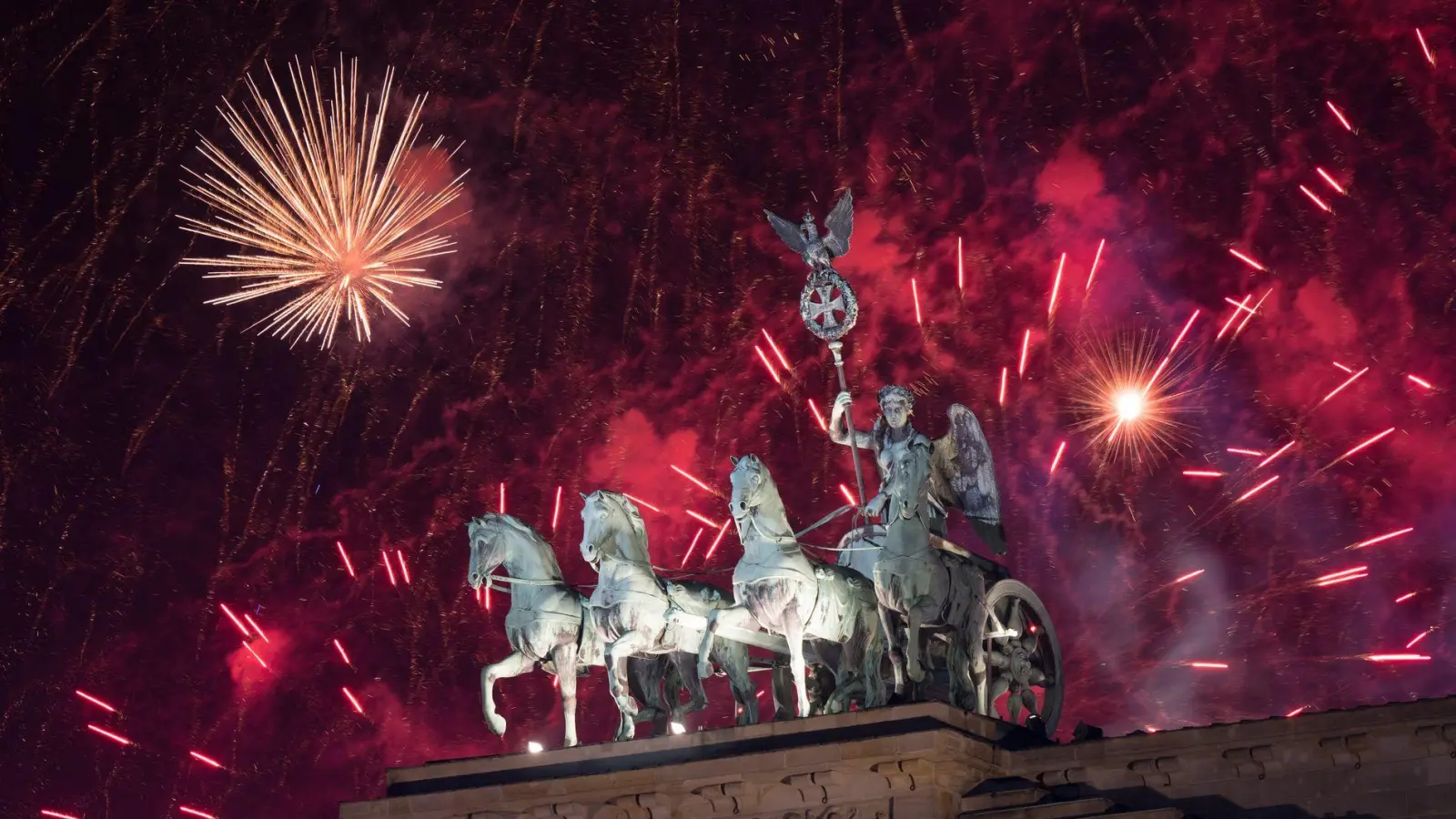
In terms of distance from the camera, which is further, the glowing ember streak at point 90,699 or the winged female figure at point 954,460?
the glowing ember streak at point 90,699

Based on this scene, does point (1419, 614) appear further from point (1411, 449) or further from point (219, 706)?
point (219, 706)

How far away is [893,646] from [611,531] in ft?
9.79

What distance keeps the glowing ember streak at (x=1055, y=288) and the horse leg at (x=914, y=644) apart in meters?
9.39

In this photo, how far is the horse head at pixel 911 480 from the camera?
20.9m

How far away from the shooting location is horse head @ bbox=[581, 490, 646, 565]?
21781 mm

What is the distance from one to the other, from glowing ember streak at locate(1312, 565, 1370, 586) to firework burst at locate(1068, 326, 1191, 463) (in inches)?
96.3

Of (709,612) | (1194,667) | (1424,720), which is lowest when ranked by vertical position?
→ (1424,720)

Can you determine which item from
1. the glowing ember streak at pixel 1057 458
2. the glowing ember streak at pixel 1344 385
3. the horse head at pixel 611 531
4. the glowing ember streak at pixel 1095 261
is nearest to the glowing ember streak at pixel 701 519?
the glowing ember streak at pixel 1057 458

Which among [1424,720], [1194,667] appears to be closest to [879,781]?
[1424,720]

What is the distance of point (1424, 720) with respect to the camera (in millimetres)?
18141

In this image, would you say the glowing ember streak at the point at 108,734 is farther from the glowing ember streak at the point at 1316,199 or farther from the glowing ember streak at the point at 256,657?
the glowing ember streak at the point at 1316,199

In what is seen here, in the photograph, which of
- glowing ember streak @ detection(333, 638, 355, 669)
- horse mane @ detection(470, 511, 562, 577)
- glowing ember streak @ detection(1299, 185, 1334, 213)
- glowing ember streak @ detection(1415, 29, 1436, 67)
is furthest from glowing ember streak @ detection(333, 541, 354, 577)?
glowing ember streak @ detection(1415, 29, 1436, 67)

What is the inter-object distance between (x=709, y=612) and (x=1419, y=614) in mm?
10720

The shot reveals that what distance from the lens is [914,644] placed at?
20625 mm
